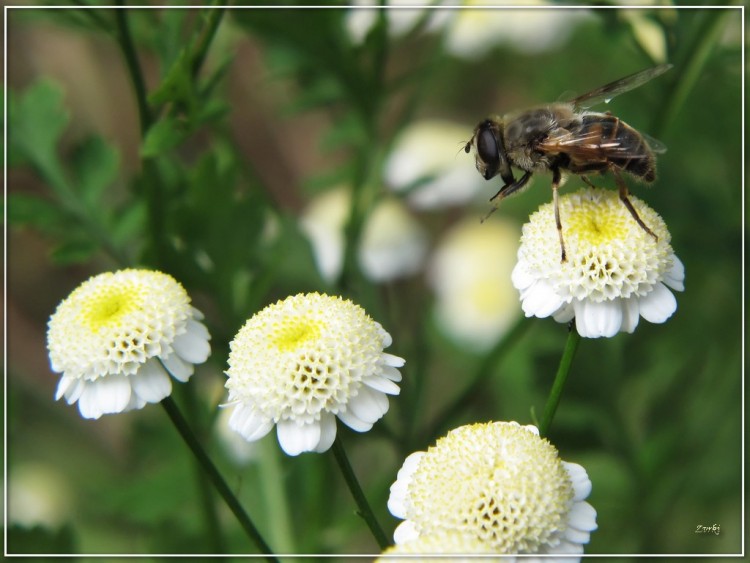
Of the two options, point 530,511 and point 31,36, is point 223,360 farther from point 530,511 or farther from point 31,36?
point 31,36

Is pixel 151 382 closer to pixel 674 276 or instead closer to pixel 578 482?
pixel 578 482

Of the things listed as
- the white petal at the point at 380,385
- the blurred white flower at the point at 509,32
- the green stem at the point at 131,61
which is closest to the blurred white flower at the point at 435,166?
the blurred white flower at the point at 509,32

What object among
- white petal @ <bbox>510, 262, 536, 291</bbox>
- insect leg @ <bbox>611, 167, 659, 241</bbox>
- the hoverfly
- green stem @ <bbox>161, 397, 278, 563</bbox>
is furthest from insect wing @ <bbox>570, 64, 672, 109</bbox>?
green stem @ <bbox>161, 397, 278, 563</bbox>

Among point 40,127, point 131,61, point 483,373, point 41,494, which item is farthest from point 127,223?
point 41,494

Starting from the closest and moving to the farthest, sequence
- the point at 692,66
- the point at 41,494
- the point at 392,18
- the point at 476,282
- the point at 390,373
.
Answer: the point at 390,373, the point at 692,66, the point at 392,18, the point at 41,494, the point at 476,282

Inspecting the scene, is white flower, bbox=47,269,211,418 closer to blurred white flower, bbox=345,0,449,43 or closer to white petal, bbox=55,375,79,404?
white petal, bbox=55,375,79,404

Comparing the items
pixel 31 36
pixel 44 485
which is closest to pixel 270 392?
pixel 44 485

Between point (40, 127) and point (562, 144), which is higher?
point (562, 144)
